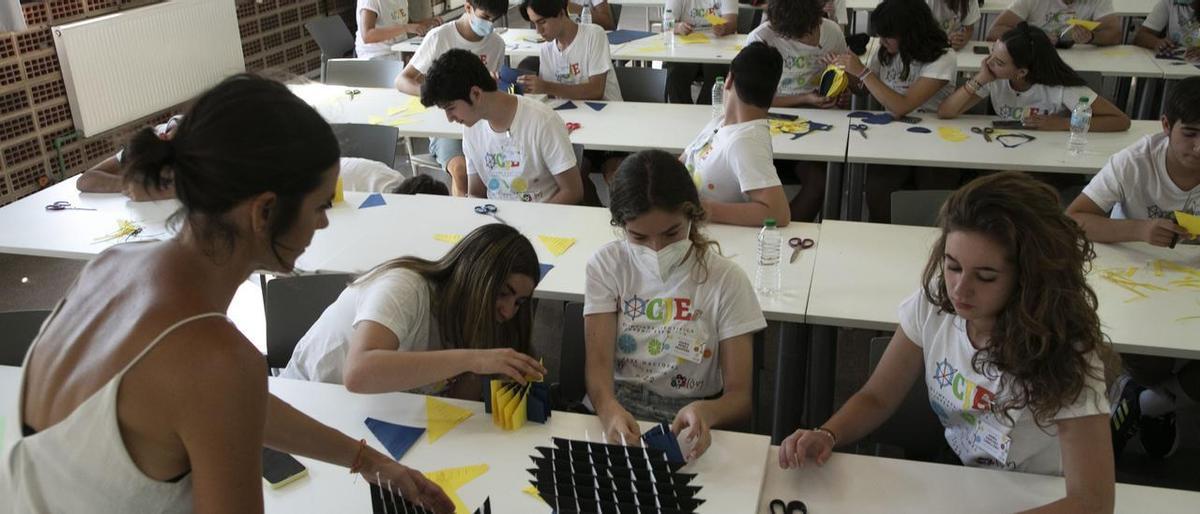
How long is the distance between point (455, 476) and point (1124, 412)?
2.23 metres

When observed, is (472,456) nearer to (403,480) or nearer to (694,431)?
(403,480)

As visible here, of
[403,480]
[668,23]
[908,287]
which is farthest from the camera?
[668,23]

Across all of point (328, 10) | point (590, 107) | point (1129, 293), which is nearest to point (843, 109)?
point (590, 107)

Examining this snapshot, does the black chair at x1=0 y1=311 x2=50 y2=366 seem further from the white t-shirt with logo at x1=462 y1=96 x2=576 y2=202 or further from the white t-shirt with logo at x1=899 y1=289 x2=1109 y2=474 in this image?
the white t-shirt with logo at x1=899 y1=289 x2=1109 y2=474

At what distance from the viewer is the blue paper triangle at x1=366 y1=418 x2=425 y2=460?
2.12 metres

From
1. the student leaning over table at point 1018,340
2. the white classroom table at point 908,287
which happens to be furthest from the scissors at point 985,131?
the student leaning over table at point 1018,340

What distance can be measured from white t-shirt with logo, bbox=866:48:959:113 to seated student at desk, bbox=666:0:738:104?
152cm

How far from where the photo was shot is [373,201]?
3.76 metres

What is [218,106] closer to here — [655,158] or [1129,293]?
[655,158]

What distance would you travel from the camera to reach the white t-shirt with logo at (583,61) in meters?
5.11

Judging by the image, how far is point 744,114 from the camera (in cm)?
334

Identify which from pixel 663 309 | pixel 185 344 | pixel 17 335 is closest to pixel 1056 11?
pixel 663 309

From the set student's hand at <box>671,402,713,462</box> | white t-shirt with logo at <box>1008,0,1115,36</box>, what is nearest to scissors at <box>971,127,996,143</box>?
white t-shirt with logo at <box>1008,0,1115,36</box>

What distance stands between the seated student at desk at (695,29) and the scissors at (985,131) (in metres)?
2.14
